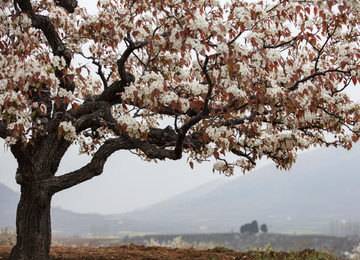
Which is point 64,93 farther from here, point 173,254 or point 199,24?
point 173,254

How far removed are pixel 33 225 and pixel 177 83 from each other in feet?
14.4

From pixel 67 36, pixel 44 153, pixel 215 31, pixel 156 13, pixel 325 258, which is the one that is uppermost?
pixel 67 36

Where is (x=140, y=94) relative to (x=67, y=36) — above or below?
below

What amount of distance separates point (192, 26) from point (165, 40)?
1.80ft

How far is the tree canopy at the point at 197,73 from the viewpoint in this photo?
431 centimetres

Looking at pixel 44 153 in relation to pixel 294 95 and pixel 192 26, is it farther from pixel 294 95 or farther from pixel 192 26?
pixel 294 95

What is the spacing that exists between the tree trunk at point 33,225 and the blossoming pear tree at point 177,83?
0.02m

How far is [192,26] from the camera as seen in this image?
3895 millimetres

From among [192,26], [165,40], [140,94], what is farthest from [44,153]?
[192,26]

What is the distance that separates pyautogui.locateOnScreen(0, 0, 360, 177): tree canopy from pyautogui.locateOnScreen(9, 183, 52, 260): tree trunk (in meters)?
1.23

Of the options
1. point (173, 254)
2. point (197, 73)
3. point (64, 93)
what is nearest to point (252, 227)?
point (173, 254)

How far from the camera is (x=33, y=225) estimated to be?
6715 mm

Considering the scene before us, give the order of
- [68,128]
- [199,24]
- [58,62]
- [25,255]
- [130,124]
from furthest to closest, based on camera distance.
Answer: [25,255] < [68,128] < [130,124] < [58,62] < [199,24]

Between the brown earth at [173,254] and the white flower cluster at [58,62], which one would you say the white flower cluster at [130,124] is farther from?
the brown earth at [173,254]
